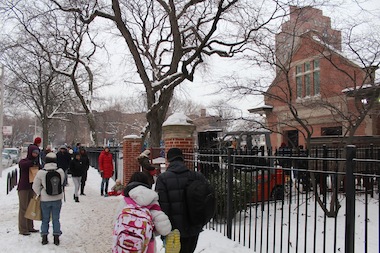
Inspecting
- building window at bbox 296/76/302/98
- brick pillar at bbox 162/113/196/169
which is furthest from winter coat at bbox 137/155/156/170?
building window at bbox 296/76/302/98

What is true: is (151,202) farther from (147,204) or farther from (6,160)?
(6,160)

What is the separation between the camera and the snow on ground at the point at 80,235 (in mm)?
5707

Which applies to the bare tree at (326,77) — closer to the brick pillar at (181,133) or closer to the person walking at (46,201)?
the brick pillar at (181,133)

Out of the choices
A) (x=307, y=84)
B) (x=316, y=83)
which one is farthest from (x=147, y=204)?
(x=307, y=84)

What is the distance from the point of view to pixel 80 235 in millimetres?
6969

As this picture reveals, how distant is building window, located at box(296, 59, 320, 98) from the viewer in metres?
13.2

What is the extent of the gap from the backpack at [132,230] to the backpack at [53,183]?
10.4 feet

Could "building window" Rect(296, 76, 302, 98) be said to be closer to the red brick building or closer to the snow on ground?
the red brick building

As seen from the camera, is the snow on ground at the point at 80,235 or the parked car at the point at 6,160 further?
the parked car at the point at 6,160

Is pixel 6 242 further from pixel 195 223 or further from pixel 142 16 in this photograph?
pixel 142 16

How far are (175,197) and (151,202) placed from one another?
1.54 ft

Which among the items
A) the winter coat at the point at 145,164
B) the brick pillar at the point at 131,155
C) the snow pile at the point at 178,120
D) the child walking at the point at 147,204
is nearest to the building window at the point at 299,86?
the snow pile at the point at 178,120

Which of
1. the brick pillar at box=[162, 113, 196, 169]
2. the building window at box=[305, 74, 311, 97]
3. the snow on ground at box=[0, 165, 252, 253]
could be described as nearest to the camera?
the snow on ground at box=[0, 165, 252, 253]

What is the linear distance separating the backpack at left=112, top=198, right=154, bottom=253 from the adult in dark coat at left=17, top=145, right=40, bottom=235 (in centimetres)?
420
